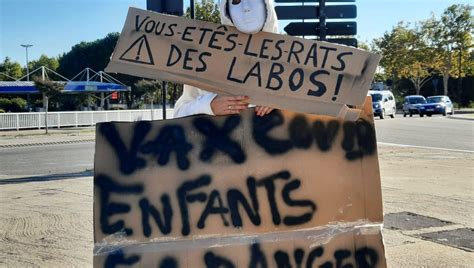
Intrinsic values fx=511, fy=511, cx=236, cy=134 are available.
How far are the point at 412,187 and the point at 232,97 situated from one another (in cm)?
609

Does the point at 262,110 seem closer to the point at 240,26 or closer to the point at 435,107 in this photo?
the point at 240,26

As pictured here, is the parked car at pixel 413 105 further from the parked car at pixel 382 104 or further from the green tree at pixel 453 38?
the green tree at pixel 453 38

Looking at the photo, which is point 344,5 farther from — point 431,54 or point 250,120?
point 431,54

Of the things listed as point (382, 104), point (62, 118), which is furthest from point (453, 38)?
point (62, 118)

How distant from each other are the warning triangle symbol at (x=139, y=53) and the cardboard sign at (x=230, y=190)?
284 mm

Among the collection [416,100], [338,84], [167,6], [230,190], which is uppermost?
[416,100]

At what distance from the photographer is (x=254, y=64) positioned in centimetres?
222

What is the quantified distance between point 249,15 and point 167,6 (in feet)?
17.1

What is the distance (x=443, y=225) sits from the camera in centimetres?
525

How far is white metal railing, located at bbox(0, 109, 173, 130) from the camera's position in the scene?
29047 millimetres

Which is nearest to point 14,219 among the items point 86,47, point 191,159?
point 191,159

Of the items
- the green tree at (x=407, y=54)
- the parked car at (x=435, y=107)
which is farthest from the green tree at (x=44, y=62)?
the parked car at (x=435, y=107)

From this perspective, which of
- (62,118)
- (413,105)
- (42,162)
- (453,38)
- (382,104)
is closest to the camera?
(42,162)

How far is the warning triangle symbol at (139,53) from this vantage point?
7.36 feet
